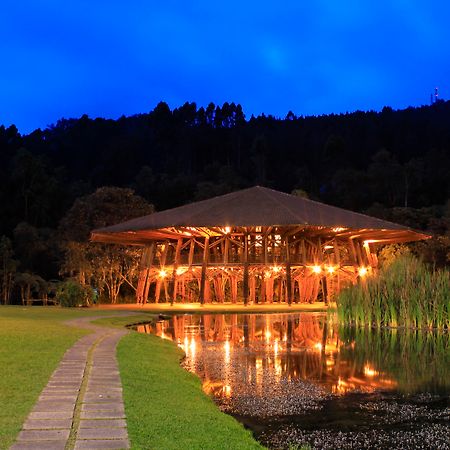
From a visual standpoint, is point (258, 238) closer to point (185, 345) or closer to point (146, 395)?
point (185, 345)

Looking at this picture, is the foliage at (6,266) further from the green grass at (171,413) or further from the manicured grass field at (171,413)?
the green grass at (171,413)

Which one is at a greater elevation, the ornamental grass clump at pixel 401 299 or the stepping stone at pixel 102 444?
the ornamental grass clump at pixel 401 299

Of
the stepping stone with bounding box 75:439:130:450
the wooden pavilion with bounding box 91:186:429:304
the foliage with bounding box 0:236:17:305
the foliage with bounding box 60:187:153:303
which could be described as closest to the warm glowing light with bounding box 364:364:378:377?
the stepping stone with bounding box 75:439:130:450

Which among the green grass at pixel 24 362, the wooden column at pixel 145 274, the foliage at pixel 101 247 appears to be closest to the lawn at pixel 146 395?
the green grass at pixel 24 362

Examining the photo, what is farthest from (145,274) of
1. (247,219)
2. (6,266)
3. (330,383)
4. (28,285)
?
(330,383)

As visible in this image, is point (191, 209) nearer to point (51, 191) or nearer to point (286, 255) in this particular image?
point (286, 255)

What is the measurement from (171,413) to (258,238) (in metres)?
28.4

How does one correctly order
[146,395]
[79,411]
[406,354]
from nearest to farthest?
[79,411] < [146,395] < [406,354]

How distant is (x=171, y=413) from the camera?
20.3 feet

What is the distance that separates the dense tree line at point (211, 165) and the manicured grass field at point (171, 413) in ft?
91.6

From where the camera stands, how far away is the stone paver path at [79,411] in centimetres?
485

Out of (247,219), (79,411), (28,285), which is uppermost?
(247,219)

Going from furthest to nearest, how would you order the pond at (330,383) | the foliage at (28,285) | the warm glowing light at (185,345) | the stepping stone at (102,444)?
the foliage at (28,285) < the warm glowing light at (185,345) < the pond at (330,383) < the stepping stone at (102,444)

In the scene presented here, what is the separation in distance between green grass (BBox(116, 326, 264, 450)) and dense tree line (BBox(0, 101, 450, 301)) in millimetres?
27937
